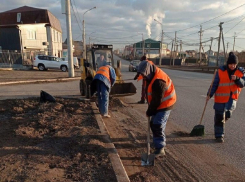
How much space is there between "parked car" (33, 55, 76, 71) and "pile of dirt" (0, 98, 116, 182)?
2001 cm

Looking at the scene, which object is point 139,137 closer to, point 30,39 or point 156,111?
point 156,111

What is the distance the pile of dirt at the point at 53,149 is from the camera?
299 centimetres

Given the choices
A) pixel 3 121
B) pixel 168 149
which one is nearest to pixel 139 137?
pixel 168 149

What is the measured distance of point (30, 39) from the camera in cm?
3422

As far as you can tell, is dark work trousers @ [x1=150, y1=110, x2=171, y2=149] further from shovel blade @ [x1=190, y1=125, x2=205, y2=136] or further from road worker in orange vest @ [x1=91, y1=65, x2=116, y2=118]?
road worker in orange vest @ [x1=91, y1=65, x2=116, y2=118]

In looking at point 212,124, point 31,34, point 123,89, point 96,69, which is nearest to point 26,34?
point 31,34

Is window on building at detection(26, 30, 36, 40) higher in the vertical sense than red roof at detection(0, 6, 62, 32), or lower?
lower

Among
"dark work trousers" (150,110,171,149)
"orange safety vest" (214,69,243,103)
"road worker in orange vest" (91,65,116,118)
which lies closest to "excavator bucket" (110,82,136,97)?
"road worker in orange vest" (91,65,116,118)

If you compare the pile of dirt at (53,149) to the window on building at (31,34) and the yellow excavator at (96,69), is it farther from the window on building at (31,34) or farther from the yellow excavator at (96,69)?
the window on building at (31,34)

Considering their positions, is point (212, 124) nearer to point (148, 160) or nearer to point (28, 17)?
point (148, 160)

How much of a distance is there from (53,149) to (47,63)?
75.4ft

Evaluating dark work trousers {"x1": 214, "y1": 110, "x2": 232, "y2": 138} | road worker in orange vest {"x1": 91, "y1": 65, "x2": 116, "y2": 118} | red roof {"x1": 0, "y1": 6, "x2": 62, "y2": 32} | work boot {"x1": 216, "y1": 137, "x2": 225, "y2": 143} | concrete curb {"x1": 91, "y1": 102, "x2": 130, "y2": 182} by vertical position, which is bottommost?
work boot {"x1": 216, "y1": 137, "x2": 225, "y2": 143}

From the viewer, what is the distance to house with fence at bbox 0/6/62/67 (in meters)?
30.7

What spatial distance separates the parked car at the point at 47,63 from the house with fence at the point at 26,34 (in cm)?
476
